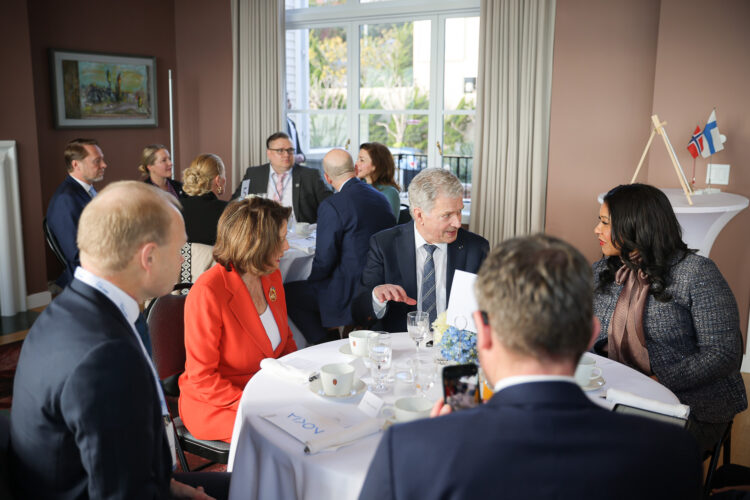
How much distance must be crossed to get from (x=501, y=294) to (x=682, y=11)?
4175mm

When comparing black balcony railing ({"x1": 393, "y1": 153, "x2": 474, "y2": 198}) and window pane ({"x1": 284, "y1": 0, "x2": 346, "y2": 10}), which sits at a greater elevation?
window pane ({"x1": 284, "y1": 0, "x2": 346, "y2": 10})

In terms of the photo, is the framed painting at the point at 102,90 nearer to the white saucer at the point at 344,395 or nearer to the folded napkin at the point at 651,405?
the white saucer at the point at 344,395

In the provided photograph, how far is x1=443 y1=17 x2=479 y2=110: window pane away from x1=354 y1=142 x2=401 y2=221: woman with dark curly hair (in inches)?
45.0

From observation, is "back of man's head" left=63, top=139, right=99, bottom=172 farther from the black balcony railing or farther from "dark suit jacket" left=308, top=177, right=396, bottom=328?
the black balcony railing

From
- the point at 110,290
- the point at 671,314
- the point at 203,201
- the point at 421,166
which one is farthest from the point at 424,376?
the point at 421,166

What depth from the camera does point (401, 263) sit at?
284cm

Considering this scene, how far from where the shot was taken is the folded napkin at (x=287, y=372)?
1.90m

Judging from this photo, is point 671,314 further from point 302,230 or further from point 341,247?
point 302,230

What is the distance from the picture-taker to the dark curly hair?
7.45ft

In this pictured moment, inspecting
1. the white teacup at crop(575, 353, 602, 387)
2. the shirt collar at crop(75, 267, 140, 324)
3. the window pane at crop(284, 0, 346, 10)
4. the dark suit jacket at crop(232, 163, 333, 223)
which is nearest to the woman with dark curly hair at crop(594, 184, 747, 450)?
the white teacup at crop(575, 353, 602, 387)

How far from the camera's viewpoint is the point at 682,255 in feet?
7.48

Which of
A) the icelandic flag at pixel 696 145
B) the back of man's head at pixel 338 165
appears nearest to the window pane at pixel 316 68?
the back of man's head at pixel 338 165

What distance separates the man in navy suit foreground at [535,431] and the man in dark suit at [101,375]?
1.82 feet

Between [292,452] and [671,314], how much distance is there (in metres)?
1.47
